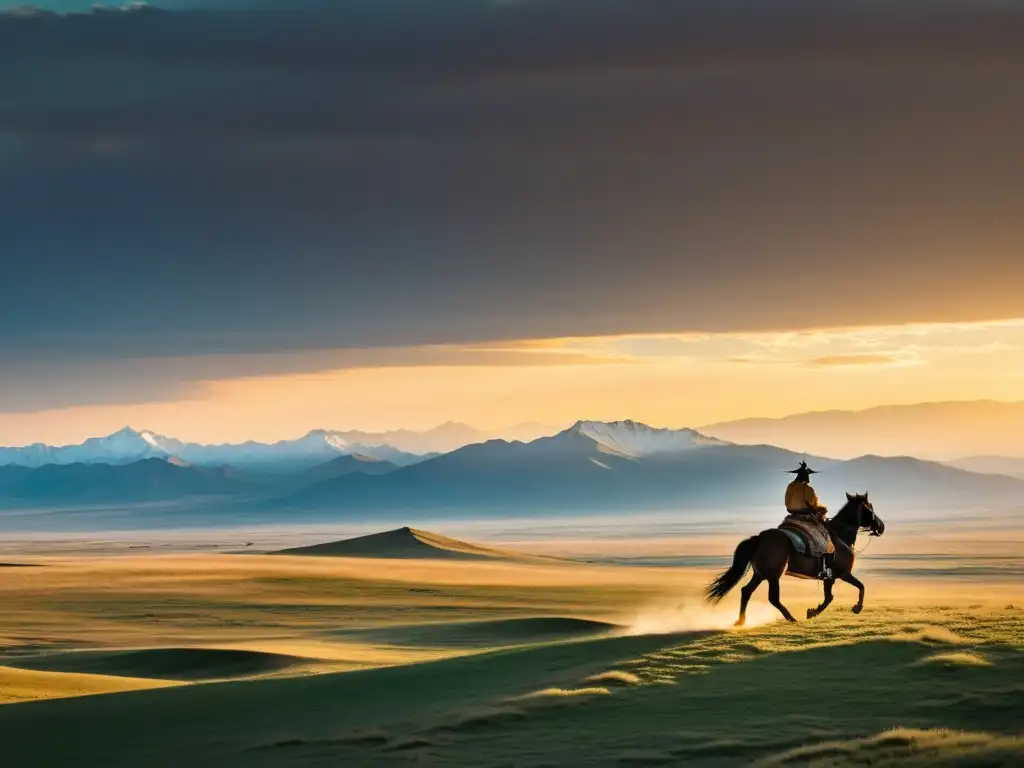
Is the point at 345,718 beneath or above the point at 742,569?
beneath

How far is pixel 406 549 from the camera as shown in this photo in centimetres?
14450

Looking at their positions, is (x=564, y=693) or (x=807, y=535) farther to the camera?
(x=807, y=535)

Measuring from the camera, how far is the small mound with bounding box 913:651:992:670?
2053cm

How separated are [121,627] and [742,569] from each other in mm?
42683

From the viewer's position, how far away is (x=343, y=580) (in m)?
93.8

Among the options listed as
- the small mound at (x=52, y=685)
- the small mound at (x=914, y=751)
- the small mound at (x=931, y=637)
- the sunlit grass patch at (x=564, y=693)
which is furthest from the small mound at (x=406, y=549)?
the small mound at (x=914, y=751)

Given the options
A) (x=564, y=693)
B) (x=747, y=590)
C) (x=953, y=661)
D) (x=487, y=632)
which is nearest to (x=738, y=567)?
(x=747, y=590)

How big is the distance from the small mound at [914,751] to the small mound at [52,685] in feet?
55.8

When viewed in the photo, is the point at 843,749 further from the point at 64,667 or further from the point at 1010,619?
the point at 64,667

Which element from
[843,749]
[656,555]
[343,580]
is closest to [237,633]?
[343,580]

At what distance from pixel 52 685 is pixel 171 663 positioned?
474 inches

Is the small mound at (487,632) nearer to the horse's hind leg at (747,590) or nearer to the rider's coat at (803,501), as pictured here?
the rider's coat at (803,501)

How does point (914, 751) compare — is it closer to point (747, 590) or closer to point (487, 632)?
point (747, 590)

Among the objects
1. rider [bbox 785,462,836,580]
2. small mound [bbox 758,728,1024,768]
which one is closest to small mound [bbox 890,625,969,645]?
rider [bbox 785,462,836,580]
